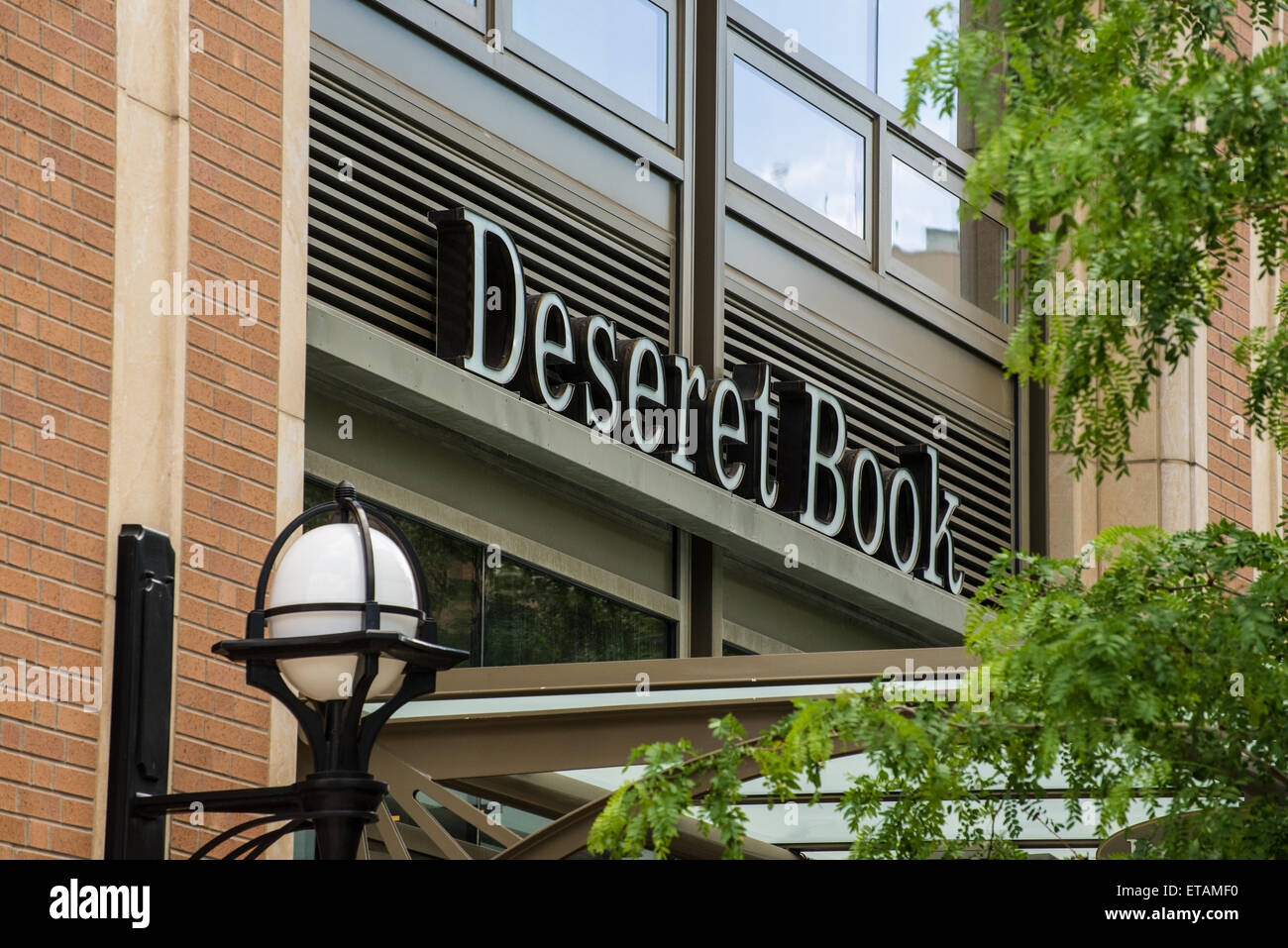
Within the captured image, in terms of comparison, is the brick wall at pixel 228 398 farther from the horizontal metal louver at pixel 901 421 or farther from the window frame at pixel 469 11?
the horizontal metal louver at pixel 901 421

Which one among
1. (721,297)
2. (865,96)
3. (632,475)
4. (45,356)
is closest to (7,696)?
(45,356)

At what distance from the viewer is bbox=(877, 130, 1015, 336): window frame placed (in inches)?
567

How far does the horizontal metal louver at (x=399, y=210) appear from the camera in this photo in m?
9.44

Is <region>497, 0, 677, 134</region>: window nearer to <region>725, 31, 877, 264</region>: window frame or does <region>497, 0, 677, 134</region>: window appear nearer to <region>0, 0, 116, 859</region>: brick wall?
<region>725, 31, 877, 264</region>: window frame

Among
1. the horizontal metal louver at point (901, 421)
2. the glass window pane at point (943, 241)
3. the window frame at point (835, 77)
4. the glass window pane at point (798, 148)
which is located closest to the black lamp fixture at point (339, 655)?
the horizontal metal louver at point (901, 421)

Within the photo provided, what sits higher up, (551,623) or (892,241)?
(892,241)

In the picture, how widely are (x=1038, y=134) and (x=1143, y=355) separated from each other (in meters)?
0.50

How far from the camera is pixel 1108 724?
4344 millimetres

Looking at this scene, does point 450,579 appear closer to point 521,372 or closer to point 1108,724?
point 521,372

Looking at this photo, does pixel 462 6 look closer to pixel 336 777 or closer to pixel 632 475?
pixel 632 475

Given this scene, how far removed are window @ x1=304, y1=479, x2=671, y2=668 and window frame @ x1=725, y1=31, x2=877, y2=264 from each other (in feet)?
10.4

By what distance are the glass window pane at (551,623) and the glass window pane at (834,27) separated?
4514mm

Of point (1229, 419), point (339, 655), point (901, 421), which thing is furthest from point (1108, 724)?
point (1229, 419)

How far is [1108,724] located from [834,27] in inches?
419
